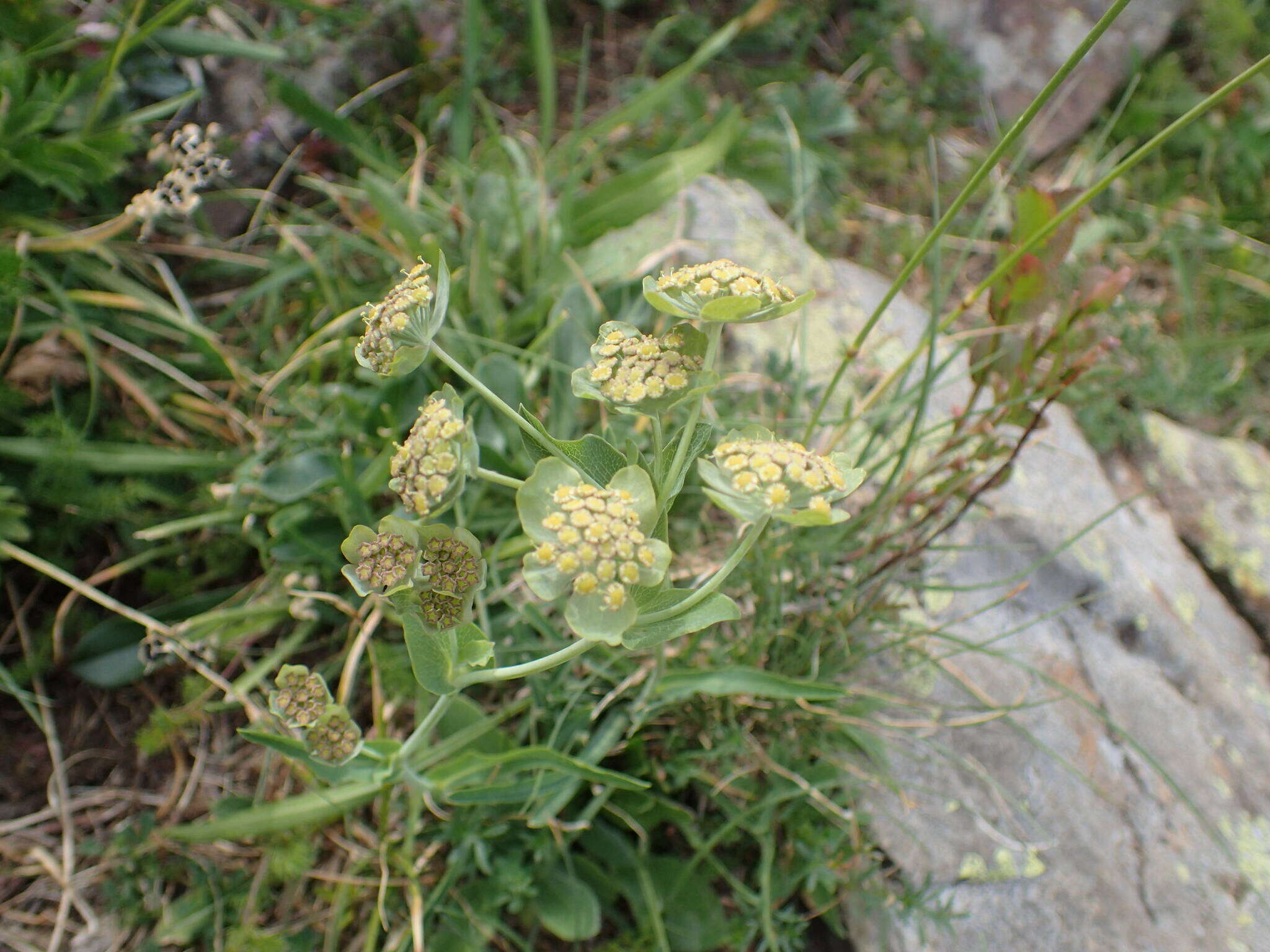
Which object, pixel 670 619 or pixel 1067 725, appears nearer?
pixel 670 619

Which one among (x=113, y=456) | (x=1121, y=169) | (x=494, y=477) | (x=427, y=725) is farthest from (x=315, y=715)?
(x=1121, y=169)

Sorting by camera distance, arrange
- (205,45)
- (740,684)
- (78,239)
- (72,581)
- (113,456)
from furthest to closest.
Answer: (205,45) < (78,239) < (113,456) < (72,581) < (740,684)

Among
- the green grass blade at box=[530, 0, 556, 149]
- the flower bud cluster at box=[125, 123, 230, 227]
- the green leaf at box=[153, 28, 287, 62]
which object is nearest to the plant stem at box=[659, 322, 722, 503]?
the flower bud cluster at box=[125, 123, 230, 227]

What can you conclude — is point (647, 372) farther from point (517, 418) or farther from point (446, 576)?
point (446, 576)

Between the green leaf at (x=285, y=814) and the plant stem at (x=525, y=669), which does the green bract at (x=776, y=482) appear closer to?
the plant stem at (x=525, y=669)

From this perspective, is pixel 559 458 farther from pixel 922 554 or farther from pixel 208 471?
pixel 208 471

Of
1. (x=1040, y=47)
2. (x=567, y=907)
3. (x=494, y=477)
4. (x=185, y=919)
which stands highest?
(x=1040, y=47)

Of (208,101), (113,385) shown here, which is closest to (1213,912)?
(113,385)
